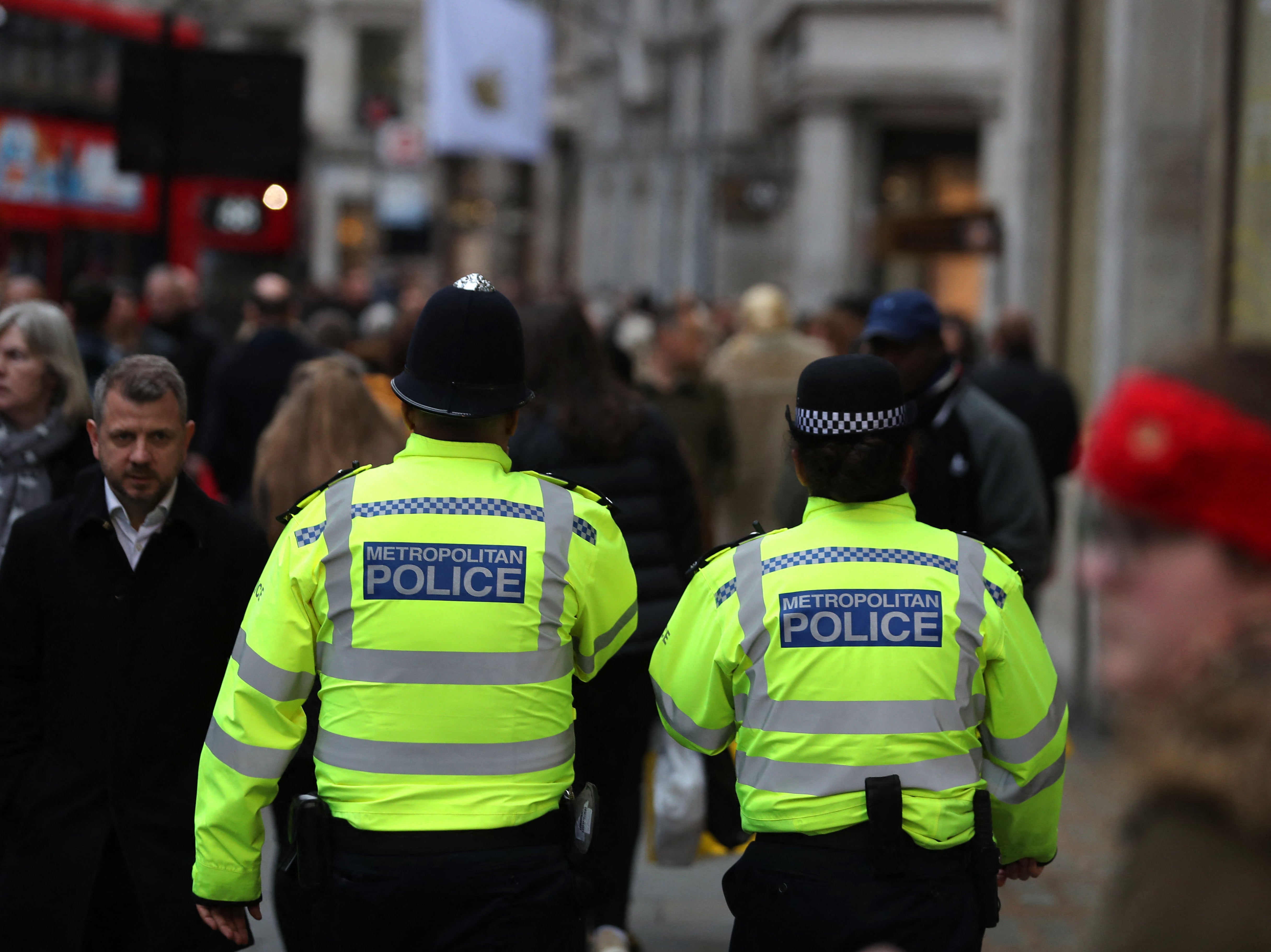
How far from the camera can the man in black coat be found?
3908mm

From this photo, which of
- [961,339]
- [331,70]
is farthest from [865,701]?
[331,70]

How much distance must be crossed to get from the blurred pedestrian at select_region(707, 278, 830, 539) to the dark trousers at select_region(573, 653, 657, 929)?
→ 9.47 feet

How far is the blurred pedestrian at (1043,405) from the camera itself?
8977mm

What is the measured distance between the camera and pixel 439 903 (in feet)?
10.8

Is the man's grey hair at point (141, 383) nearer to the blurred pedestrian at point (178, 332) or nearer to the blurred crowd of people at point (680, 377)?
the blurred crowd of people at point (680, 377)

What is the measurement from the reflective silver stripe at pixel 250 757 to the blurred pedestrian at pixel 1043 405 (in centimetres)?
601

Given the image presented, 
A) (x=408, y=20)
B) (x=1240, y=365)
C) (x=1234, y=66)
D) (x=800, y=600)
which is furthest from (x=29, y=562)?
(x=408, y=20)

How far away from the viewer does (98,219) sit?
19312 millimetres

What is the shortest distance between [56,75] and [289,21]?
3961cm

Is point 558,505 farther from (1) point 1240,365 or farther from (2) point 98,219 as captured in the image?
(2) point 98,219

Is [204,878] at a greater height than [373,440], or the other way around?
[373,440]

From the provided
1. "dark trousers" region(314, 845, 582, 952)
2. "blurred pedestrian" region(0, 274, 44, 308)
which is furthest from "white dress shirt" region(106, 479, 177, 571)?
"blurred pedestrian" region(0, 274, 44, 308)

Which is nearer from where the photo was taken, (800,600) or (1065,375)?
(800,600)

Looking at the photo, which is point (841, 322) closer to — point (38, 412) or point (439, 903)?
point (38, 412)
